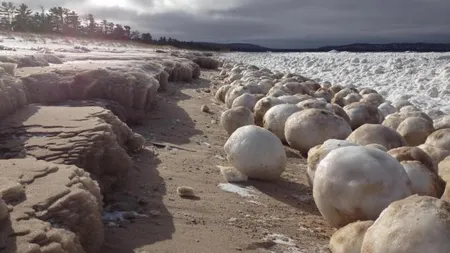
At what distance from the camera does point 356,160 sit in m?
3.23

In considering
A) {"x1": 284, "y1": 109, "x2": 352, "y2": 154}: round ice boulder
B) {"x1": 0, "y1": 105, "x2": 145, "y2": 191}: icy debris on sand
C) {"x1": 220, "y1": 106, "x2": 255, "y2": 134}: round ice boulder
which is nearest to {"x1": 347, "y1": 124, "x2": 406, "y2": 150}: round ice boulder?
{"x1": 284, "y1": 109, "x2": 352, "y2": 154}: round ice boulder

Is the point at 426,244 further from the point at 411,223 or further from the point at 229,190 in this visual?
the point at 229,190

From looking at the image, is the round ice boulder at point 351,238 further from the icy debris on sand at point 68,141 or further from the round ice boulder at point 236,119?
the round ice boulder at point 236,119

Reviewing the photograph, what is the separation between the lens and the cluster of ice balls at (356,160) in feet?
8.27

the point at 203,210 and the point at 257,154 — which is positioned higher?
the point at 257,154

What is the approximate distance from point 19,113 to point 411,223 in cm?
311

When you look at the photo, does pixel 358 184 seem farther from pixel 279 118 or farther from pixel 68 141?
pixel 279 118

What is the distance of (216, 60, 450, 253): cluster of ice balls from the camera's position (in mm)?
2520

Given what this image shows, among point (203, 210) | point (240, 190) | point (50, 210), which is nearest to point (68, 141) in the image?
point (203, 210)

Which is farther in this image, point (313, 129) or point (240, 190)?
point (313, 129)

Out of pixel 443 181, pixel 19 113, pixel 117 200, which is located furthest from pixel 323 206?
pixel 19 113

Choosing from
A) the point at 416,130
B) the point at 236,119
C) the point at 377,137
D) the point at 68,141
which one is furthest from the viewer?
the point at 236,119

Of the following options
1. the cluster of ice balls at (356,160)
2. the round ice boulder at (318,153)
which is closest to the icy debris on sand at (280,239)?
the cluster of ice balls at (356,160)

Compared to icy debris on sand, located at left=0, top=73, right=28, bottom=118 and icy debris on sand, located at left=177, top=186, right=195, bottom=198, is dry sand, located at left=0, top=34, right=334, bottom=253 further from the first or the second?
icy debris on sand, located at left=0, top=73, right=28, bottom=118
